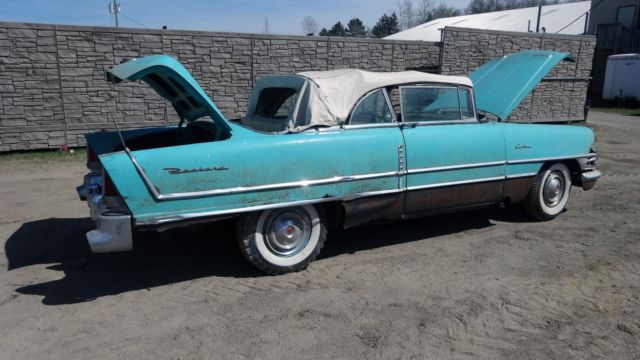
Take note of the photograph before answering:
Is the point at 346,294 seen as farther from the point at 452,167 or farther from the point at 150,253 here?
the point at 150,253

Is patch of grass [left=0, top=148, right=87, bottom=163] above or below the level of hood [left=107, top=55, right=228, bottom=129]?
below

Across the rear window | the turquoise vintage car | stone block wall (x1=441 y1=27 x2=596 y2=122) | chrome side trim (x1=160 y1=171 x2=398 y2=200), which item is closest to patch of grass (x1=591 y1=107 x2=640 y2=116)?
stone block wall (x1=441 y1=27 x2=596 y2=122)

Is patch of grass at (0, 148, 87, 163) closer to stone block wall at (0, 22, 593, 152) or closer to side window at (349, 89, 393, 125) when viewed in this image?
stone block wall at (0, 22, 593, 152)

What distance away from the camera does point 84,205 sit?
6359mm

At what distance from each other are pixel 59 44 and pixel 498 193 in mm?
8740

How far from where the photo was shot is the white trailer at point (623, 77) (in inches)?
922

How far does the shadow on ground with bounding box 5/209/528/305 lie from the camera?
4086mm

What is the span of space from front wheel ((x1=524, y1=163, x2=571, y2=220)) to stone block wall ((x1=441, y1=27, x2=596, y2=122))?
8.62 metres

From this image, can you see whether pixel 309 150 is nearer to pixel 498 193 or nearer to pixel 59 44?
pixel 498 193

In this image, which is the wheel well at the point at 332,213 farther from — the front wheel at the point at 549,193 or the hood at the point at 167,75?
the front wheel at the point at 549,193

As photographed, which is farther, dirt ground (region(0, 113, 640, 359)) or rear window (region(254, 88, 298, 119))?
rear window (region(254, 88, 298, 119))

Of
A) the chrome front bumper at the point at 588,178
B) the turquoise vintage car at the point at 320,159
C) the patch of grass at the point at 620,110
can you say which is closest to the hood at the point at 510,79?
the turquoise vintage car at the point at 320,159

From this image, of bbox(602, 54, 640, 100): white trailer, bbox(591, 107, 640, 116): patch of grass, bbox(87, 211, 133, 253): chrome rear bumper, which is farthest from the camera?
bbox(602, 54, 640, 100): white trailer

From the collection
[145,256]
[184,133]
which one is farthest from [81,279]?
[184,133]
